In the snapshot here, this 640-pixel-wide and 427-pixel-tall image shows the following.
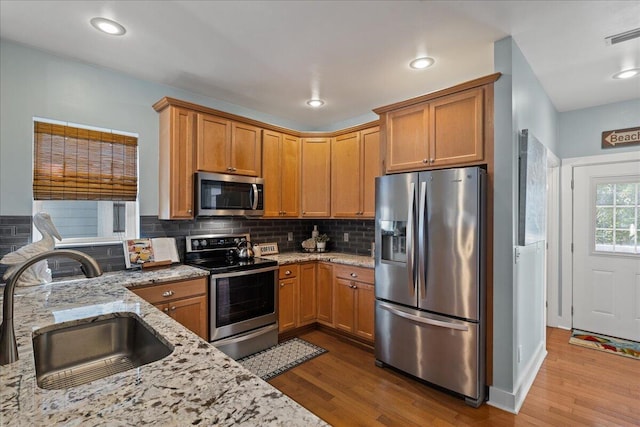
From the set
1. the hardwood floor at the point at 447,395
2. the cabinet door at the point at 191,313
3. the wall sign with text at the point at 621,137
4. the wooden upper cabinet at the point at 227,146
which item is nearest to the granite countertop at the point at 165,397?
the cabinet door at the point at 191,313

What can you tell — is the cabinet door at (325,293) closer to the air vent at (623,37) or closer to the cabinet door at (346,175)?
the cabinet door at (346,175)

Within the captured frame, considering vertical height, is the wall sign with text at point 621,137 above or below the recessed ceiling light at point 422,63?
below

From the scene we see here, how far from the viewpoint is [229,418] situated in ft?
2.39

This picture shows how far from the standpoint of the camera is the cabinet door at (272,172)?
3652mm

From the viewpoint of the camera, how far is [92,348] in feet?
4.59

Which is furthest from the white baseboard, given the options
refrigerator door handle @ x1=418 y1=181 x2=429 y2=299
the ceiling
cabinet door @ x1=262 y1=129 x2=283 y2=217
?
cabinet door @ x1=262 y1=129 x2=283 y2=217

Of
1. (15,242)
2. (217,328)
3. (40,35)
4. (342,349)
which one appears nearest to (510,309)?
(342,349)

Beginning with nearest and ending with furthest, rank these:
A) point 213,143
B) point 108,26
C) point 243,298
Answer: point 108,26, point 243,298, point 213,143

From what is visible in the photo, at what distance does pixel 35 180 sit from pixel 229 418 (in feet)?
9.05

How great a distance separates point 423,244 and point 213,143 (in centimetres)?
221

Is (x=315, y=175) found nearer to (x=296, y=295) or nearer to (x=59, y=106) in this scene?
(x=296, y=295)

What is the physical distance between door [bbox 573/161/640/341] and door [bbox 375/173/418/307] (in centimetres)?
265

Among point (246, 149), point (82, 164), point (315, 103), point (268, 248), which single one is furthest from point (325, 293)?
point (82, 164)

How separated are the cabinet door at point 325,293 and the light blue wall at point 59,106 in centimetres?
188
